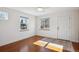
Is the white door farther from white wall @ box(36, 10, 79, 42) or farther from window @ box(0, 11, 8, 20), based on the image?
window @ box(0, 11, 8, 20)

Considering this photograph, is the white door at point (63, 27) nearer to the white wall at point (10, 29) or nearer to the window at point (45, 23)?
the window at point (45, 23)

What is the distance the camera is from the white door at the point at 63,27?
15.9 feet

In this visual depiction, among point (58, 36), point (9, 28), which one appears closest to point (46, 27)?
point (58, 36)

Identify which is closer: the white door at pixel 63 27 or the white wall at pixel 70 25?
the white wall at pixel 70 25

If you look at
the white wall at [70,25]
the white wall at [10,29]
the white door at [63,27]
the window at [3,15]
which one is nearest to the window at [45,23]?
the white wall at [70,25]

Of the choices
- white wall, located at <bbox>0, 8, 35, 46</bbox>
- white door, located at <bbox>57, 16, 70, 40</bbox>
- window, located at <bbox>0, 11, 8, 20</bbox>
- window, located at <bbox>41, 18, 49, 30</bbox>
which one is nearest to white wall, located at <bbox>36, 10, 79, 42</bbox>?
white door, located at <bbox>57, 16, 70, 40</bbox>

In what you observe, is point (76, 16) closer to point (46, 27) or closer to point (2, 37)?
point (46, 27)

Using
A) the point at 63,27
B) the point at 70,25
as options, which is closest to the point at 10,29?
the point at 63,27

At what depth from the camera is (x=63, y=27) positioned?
199 inches

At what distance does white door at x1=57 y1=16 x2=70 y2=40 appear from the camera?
15.9ft

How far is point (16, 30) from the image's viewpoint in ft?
14.4

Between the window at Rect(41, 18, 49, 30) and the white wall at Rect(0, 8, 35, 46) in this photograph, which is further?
the window at Rect(41, 18, 49, 30)

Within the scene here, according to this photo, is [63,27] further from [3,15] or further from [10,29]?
[3,15]
